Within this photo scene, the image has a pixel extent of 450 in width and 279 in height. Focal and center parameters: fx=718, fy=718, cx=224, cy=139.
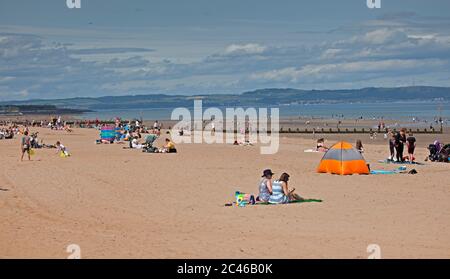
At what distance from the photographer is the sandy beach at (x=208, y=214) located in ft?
37.2

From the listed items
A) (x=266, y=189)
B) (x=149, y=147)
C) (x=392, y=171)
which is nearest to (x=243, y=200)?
(x=266, y=189)

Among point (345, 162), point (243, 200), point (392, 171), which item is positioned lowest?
point (243, 200)

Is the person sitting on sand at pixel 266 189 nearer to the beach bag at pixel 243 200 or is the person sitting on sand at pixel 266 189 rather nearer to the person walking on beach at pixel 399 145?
the beach bag at pixel 243 200

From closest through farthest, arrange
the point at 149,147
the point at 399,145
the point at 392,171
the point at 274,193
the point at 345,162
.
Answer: the point at 274,193
the point at 345,162
the point at 392,171
the point at 399,145
the point at 149,147

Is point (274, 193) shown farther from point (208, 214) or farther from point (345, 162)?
point (345, 162)

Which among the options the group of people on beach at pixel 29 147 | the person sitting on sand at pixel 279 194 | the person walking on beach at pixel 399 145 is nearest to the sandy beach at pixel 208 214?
the person sitting on sand at pixel 279 194

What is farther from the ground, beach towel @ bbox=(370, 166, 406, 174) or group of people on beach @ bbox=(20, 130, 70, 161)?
group of people on beach @ bbox=(20, 130, 70, 161)

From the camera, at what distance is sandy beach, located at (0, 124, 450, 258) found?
11.3m

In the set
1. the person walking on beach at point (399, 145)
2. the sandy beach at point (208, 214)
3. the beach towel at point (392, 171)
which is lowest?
the sandy beach at point (208, 214)

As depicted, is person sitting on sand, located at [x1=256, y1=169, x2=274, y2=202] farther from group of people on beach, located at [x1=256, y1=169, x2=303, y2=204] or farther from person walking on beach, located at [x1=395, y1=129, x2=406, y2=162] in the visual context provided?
person walking on beach, located at [x1=395, y1=129, x2=406, y2=162]

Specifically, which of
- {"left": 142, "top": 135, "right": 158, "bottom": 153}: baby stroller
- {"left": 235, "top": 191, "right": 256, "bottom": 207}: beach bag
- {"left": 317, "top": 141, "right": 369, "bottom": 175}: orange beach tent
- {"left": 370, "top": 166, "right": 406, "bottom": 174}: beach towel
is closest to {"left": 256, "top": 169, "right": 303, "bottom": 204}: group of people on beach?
{"left": 235, "top": 191, "right": 256, "bottom": 207}: beach bag

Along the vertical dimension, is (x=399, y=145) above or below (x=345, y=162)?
above

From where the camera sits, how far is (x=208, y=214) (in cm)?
1494

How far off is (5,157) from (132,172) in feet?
30.1
